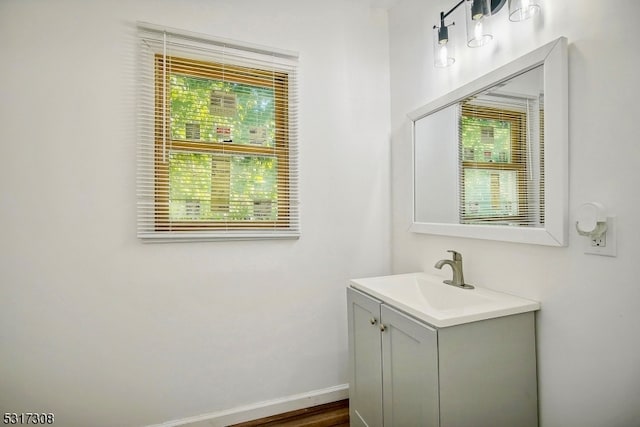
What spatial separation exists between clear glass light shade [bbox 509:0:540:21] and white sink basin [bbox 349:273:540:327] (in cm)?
112

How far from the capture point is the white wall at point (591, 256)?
0.91 m

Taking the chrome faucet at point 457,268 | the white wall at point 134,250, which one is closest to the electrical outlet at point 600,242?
the chrome faucet at point 457,268

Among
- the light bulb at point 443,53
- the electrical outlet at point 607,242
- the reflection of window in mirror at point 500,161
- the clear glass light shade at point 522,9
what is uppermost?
the light bulb at point 443,53

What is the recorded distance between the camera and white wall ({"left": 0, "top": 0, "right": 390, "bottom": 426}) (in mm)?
1457

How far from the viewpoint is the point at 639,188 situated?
89cm

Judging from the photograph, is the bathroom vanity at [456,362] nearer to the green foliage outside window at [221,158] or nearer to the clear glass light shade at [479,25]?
the green foliage outside window at [221,158]

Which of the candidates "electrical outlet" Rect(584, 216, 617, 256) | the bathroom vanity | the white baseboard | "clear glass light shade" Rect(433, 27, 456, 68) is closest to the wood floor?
the white baseboard

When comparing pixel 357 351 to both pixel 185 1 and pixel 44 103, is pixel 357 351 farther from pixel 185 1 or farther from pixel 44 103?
pixel 185 1

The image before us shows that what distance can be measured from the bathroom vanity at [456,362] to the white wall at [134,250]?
0.69 metres

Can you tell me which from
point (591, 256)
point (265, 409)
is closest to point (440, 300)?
point (591, 256)

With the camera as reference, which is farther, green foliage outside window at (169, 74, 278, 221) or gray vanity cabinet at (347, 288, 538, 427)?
green foliage outside window at (169, 74, 278, 221)

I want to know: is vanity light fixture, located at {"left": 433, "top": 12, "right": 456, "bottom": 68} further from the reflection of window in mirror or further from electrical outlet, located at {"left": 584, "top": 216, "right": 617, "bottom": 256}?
electrical outlet, located at {"left": 584, "top": 216, "right": 617, "bottom": 256}

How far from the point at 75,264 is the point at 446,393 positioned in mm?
1778

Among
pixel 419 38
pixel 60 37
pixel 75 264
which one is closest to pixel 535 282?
pixel 419 38
